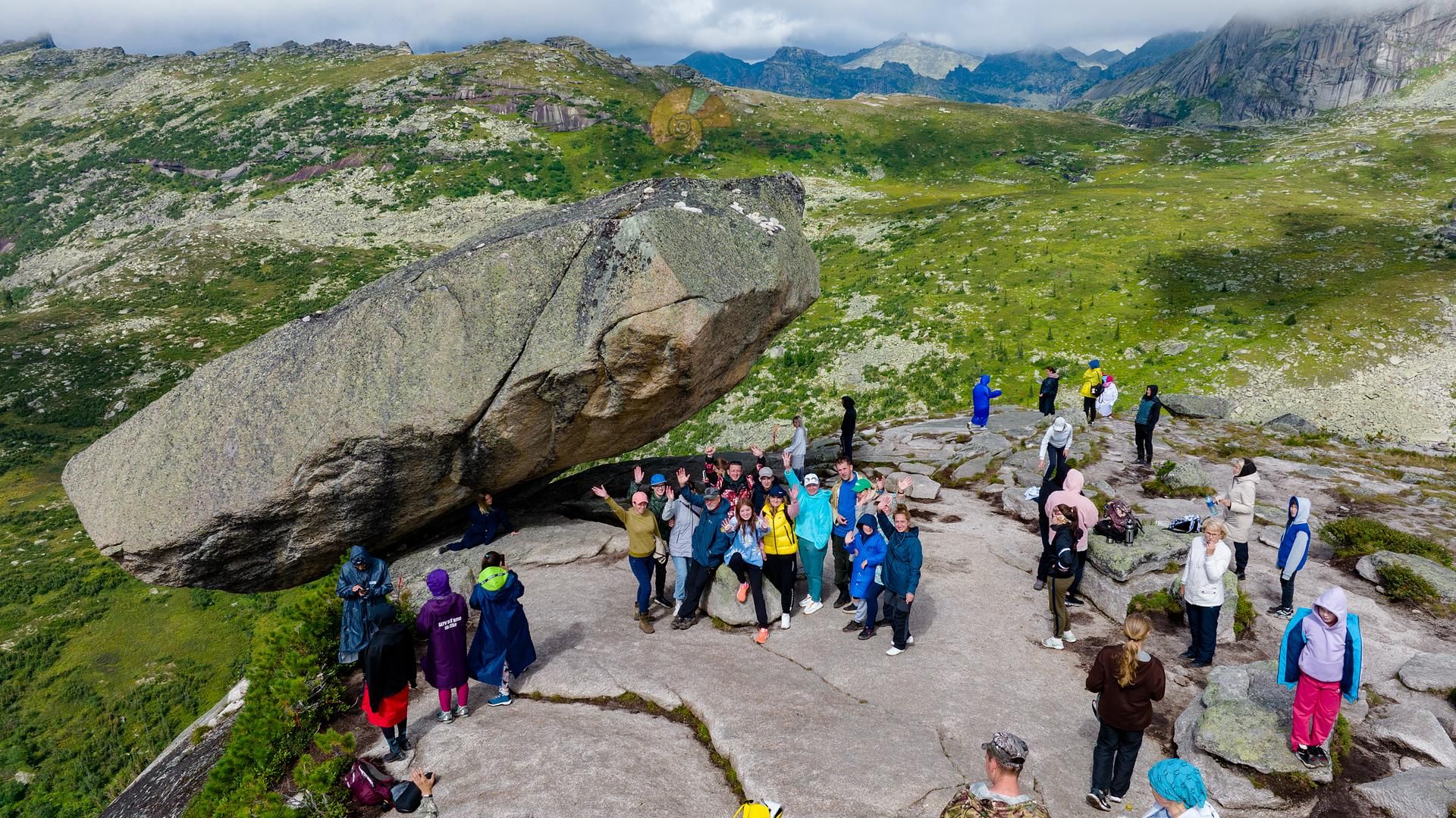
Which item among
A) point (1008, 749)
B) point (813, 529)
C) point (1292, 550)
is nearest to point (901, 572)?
point (813, 529)

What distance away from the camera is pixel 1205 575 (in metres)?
12.3

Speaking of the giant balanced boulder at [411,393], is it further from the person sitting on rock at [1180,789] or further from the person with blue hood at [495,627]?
the person sitting on rock at [1180,789]

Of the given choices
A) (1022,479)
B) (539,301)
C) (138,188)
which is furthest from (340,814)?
(138,188)

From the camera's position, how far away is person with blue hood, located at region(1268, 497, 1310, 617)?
46.1ft

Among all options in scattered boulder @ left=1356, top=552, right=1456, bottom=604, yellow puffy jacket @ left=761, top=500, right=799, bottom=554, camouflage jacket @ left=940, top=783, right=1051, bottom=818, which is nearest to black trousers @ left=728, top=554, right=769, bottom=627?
yellow puffy jacket @ left=761, top=500, right=799, bottom=554

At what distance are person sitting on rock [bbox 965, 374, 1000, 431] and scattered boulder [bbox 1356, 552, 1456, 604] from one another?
14.1 metres

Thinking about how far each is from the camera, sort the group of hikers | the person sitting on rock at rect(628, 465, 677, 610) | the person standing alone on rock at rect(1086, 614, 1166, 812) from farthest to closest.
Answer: the person sitting on rock at rect(628, 465, 677, 610)
the group of hikers
the person standing alone on rock at rect(1086, 614, 1166, 812)

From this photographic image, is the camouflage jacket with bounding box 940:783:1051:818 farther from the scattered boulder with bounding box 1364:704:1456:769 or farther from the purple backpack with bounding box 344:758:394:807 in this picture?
the scattered boulder with bounding box 1364:704:1456:769

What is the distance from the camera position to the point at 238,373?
17.1 metres

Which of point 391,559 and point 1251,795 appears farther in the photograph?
point 391,559

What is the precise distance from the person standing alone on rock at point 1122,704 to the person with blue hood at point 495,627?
9693 millimetres

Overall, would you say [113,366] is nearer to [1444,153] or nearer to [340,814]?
[340,814]

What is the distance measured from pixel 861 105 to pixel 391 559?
145964 mm

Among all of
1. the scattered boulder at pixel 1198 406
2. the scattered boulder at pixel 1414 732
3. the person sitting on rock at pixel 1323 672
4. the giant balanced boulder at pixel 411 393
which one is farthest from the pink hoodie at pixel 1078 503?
the scattered boulder at pixel 1198 406
